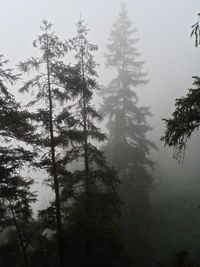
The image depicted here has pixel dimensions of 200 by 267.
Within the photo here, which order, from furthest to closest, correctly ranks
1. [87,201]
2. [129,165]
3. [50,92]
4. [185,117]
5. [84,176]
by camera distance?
[129,165]
[84,176]
[87,201]
[50,92]
[185,117]

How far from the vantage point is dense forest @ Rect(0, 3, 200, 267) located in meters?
14.1

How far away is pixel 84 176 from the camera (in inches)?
705

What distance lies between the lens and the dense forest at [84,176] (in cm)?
1409

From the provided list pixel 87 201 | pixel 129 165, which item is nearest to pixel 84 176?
pixel 87 201

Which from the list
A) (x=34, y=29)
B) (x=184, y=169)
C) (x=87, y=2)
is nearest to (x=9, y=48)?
(x=34, y=29)

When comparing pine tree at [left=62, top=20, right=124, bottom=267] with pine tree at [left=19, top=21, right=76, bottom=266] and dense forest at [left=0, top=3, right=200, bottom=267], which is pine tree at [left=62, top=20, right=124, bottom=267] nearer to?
dense forest at [left=0, top=3, right=200, bottom=267]

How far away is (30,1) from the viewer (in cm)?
13750

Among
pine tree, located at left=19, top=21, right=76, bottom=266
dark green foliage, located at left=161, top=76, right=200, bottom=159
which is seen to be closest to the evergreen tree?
pine tree, located at left=19, top=21, right=76, bottom=266

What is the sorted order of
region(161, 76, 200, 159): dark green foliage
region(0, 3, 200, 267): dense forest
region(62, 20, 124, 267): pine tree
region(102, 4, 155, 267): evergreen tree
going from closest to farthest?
region(161, 76, 200, 159): dark green foliage, region(0, 3, 200, 267): dense forest, region(62, 20, 124, 267): pine tree, region(102, 4, 155, 267): evergreen tree

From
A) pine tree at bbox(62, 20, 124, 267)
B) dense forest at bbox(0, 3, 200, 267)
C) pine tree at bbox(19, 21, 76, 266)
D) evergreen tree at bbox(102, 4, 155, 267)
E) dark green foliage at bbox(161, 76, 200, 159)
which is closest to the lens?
dark green foliage at bbox(161, 76, 200, 159)

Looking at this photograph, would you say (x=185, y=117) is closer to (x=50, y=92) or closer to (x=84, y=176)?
(x=50, y=92)

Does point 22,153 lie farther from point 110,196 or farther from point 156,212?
point 156,212

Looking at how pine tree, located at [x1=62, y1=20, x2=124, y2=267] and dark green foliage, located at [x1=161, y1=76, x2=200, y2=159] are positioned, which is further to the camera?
pine tree, located at [x1=62, y1=20, x2=124, y2=267]

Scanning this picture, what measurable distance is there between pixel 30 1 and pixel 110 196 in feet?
445
